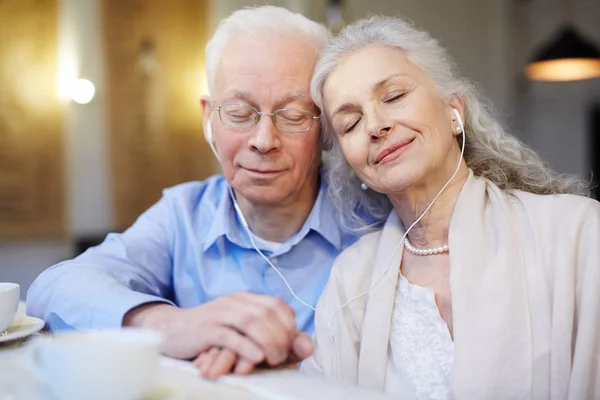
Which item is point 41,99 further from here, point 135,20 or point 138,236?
point 138,236

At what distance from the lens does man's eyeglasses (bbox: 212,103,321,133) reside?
1654mm

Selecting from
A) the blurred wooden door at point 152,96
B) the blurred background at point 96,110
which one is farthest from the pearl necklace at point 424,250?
the blurred wooden door at point 152,96

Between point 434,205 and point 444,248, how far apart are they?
0.34 ft

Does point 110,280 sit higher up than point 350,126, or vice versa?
point 350,126

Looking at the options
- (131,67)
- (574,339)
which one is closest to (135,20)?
(131,67)

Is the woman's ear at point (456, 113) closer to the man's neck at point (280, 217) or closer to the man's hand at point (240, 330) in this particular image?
the man's neck at point (280, 217)

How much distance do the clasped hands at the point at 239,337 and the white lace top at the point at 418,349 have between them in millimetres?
472

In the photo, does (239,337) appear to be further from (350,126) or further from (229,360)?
(350,126)

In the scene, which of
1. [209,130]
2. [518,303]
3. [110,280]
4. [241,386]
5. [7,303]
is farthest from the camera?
[209,130]

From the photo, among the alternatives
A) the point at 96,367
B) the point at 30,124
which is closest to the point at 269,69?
the point at 96,367

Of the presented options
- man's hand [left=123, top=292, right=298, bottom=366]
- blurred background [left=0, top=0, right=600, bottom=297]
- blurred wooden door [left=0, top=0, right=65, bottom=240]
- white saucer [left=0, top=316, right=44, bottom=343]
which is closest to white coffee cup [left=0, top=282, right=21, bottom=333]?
white saucer [left=0, top=316, right=44, bottom=343]

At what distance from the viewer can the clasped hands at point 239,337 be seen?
94 cm

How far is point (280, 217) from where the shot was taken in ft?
5.84

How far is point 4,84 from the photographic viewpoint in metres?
4.05
